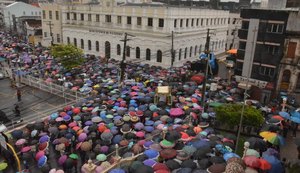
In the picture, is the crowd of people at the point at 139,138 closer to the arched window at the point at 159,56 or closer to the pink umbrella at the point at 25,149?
the pink umbrella at the point at 25,149

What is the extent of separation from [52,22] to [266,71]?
43.1 metres

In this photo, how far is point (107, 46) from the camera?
46.8 metres

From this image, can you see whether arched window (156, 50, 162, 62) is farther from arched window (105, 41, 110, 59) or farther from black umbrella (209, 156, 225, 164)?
black umbrella (209, 156, 225, 164)

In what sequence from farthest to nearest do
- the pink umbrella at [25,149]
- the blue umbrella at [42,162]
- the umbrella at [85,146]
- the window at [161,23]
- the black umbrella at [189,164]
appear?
the window at [161,23]
the pink umbrella at [25,149]
the umbrella at [85,146]
the blue umbrella at [42,162]
the black umbrella at [189,164]

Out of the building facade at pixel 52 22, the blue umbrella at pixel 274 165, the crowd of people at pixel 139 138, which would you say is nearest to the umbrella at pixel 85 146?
the crowd of people at pixel 139 138

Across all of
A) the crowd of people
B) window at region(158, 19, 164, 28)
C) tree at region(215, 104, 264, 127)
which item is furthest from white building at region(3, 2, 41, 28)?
tree at region(215, 104, 264, 127)

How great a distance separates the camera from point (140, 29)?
41.6 m

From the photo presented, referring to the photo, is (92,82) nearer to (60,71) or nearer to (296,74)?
(60,71)

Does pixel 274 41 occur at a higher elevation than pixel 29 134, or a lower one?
higher

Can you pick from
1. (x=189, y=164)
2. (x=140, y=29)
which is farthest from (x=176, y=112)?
(x=140, y=29)

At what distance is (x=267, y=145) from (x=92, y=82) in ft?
65.2

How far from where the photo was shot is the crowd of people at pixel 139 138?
46.0 feet

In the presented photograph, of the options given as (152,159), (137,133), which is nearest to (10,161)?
(137,133)

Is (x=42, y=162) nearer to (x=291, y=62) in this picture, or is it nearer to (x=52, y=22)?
(x=291, y=62)
